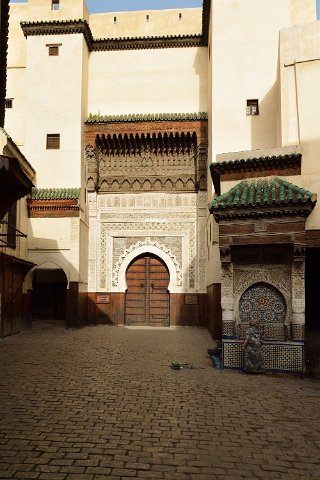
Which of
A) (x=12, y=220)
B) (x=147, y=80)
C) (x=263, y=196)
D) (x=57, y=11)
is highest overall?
(x=57, y=11)

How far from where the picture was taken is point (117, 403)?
511cm

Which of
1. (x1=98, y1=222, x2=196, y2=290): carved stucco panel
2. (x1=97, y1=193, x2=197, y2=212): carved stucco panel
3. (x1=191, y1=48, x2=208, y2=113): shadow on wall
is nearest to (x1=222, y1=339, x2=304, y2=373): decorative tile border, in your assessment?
(x1=98, y1=222, x2=196, y2=290): carved stucco panel

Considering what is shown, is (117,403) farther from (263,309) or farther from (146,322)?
(146,322)

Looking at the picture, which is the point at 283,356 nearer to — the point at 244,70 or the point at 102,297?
the point at 102,297

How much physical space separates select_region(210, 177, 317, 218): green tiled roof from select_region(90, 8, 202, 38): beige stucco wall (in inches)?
409

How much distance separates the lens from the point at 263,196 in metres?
7.08

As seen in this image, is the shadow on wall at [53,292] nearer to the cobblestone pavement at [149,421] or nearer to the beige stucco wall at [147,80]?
the cobblestone pavement at [149,421]

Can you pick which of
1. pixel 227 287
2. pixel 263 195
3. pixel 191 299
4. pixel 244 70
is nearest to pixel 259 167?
pixel 263 195

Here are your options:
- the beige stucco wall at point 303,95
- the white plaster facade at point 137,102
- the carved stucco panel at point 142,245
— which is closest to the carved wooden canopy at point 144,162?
the white plaster facade at point 137,102

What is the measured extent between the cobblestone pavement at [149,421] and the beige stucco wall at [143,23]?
1260 cm

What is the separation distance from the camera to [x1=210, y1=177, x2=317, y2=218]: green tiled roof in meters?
6.76

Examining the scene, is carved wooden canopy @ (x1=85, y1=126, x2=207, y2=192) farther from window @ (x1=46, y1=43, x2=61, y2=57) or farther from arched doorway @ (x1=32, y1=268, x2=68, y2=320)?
arched doorway @ (x1=32, y1=268, x2=68, y2=320)

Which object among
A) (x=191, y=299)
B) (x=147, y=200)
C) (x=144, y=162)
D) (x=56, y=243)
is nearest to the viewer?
(x=56, y=243)

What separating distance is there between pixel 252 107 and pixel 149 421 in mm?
9835
